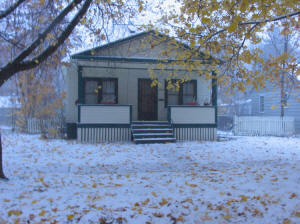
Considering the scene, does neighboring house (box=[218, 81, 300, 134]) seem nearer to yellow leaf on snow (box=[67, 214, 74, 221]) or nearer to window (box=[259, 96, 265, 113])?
window (box=[259, 96, 265, 113])

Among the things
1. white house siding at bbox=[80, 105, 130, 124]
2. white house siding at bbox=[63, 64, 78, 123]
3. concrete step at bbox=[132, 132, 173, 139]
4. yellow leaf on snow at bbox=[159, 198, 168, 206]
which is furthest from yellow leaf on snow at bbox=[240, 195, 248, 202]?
white house siding at bbox=[63, 64, 78, 123]

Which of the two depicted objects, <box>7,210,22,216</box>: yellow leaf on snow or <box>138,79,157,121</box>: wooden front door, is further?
<box>138,79,157,121</box>: wooden front door

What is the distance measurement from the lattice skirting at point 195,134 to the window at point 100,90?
3654 millimetres

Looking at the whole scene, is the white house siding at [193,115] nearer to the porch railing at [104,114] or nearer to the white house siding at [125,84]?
the white house siding at [125,84]

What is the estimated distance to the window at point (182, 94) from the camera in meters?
13.9

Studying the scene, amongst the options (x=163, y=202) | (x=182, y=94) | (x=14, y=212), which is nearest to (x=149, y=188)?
(x=163, y=202)

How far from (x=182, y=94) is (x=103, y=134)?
189 inches

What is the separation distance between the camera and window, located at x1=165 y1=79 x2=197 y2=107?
13.9 meters

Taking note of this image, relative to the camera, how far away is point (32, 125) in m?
16.4

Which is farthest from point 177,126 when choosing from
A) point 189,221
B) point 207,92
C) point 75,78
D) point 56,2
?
point 189,221

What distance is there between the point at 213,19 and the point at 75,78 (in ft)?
26.9

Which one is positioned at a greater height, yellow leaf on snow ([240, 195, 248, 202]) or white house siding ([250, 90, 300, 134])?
white house siding ([250, 90, 300, 134])

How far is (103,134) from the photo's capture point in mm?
12078

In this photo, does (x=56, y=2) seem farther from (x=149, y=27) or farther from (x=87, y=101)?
(x=87, y=101)
